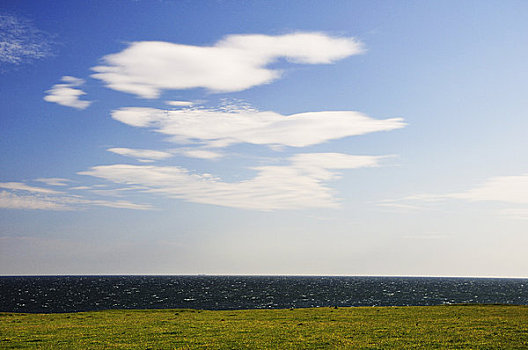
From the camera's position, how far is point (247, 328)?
39.1 m

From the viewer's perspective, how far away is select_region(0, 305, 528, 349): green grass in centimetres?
3055

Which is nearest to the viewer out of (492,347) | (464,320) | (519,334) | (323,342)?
(492,347)

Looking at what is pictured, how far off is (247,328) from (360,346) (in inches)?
488

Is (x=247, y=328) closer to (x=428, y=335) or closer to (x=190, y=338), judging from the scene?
(x=190, y=338)

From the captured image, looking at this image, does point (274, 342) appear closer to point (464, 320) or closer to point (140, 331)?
point (140, 331)

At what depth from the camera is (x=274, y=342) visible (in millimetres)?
31438

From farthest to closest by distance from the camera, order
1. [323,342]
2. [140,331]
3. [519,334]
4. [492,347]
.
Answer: [140,331] < [519,334] < [323,342] < [492,347]

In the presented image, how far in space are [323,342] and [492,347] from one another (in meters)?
10.8

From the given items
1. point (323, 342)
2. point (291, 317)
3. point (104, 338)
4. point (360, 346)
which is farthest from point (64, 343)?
point (291, 317)

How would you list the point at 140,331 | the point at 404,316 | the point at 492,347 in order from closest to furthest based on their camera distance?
the point at 492,347 → the point at 140,331 → the point at 404,316

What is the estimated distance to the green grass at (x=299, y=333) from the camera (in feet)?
100

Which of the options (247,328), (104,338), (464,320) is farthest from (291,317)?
(104,338)

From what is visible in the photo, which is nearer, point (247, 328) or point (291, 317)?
point (247, 328)

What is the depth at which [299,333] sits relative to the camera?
3562 centimetres
